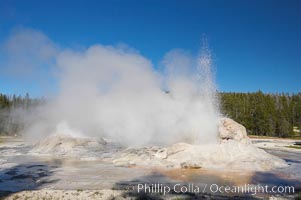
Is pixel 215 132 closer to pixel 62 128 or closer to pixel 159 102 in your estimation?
pixel 159 102

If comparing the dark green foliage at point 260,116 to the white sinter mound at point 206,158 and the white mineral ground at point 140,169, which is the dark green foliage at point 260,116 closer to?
the white mineral ground at point 140,169

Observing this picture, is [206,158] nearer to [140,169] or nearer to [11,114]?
[140,169]

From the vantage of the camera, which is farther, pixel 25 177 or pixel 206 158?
pixel 206 158

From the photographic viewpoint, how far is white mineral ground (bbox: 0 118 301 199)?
14.4 meters

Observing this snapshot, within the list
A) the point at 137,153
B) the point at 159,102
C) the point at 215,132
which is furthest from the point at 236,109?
the point at 137,153

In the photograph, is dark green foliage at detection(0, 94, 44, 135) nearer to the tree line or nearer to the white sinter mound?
the tree line

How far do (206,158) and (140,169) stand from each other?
432 cm

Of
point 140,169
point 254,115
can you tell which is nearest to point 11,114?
point 254,115

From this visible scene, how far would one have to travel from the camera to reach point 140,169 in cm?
1967

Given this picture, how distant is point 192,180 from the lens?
16.4m

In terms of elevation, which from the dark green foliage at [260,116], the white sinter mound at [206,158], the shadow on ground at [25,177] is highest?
the dark green foliage at [260,116]

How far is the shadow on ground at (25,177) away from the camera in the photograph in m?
14.3

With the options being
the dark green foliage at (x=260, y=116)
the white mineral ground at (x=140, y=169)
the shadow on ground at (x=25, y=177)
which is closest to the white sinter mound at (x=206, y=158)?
the white mineral ground at (x=140, y=169)

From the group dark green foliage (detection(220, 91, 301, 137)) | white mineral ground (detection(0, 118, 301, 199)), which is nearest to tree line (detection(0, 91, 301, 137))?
dark green foliage (detection(220, 91, 301, 137))
